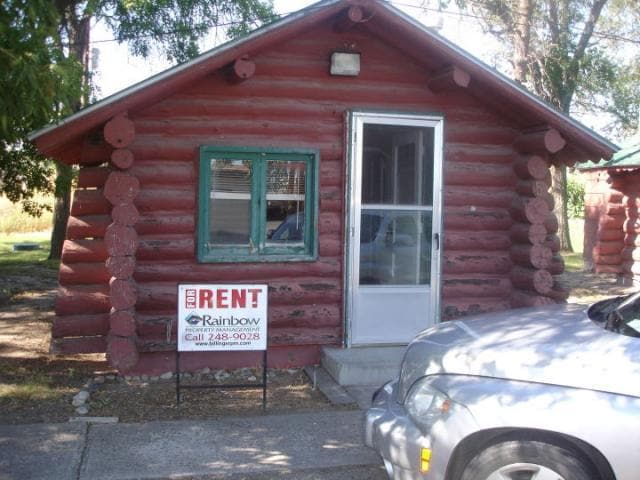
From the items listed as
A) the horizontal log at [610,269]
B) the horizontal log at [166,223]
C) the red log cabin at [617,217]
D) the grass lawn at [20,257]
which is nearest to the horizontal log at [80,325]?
the horizontal log at [166,223]

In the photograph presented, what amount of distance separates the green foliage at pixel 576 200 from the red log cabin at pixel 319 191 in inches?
1155

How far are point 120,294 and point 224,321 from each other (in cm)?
112

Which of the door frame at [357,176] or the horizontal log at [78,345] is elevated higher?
the door frame at [357,176]

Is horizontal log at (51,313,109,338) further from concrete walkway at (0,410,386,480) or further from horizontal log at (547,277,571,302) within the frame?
horizontal log at (547,277,571,302)

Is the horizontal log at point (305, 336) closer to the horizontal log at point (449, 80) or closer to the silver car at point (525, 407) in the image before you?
the horizontal log at point (449, 80)

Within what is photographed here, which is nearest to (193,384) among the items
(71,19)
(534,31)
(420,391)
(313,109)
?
(313,109)

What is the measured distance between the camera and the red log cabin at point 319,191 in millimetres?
7410

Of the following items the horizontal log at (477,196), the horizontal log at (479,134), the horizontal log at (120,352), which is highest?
the horizontal log at (479,134)

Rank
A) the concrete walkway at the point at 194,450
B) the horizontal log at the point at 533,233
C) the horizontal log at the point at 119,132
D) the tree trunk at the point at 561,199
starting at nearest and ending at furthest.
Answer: the concrete walkway at the point at 194,450 < the horizontal log at the point at 119,132 < the horizontal log at the point at 533,233 < the tree trunk at the point at 561,199

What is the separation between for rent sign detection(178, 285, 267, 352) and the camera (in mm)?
6592

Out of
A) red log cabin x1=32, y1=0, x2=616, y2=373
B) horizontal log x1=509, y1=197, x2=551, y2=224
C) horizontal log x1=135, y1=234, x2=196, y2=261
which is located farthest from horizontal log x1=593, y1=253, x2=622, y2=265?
horizontal log x1=135, y1=234, x2=196, y2=261

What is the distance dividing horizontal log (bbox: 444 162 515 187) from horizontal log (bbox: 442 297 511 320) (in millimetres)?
1320

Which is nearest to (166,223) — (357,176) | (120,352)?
(120,352)

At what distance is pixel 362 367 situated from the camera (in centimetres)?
727
